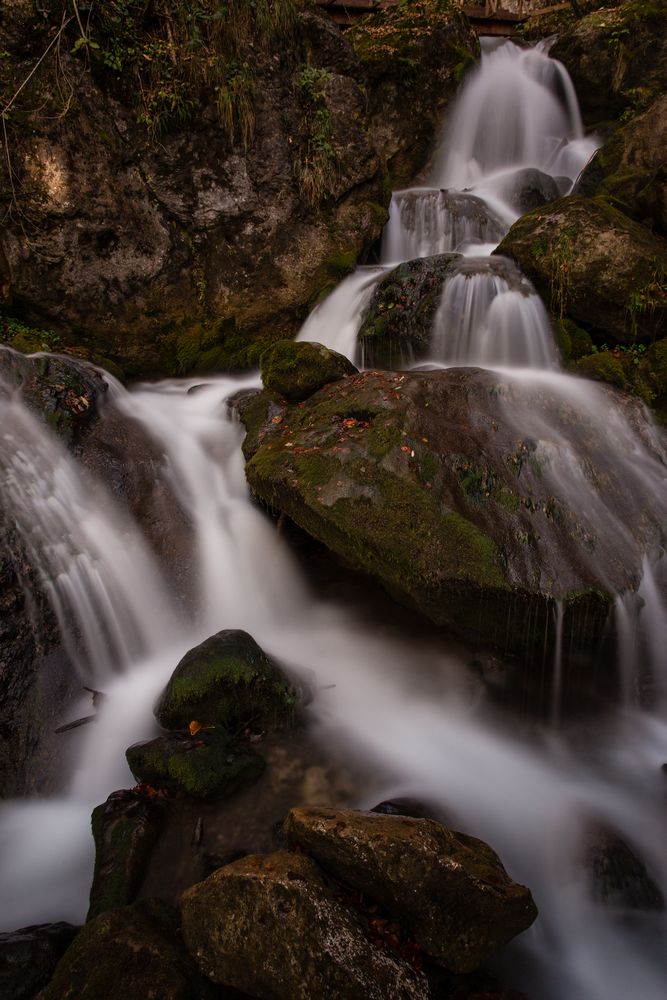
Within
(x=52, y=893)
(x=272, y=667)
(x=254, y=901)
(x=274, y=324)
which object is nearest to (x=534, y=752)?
(x=272, y=667)

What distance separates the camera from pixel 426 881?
233cm

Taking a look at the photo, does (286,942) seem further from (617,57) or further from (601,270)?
(617,57)

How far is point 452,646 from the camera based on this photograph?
4.89 m

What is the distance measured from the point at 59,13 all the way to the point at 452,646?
904cm

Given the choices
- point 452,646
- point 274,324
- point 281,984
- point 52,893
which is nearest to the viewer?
point 281,984

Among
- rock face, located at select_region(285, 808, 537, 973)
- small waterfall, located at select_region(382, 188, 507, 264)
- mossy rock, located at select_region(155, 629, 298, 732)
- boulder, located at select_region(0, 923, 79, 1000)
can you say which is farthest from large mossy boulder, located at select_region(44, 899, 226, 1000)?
small waterfall, located at select_region(382, 188, 507, 264)

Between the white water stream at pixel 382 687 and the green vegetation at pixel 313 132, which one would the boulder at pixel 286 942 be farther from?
the green vegetation at pixel 313 132

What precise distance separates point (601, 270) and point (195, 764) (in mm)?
6946

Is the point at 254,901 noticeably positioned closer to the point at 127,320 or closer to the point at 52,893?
the point at 52,893

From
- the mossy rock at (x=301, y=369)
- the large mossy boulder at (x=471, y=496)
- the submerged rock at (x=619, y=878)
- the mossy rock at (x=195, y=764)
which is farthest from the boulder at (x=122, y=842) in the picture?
the mossy rock at (x=301, y=369)

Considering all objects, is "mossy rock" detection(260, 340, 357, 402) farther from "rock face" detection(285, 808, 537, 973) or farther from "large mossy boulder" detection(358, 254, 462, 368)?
"rock face" detection(285, 808, 537, 973)

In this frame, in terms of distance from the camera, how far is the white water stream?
3.01 m

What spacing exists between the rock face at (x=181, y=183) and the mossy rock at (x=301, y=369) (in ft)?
8.90

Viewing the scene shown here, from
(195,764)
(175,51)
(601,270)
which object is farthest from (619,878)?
(175,51)
